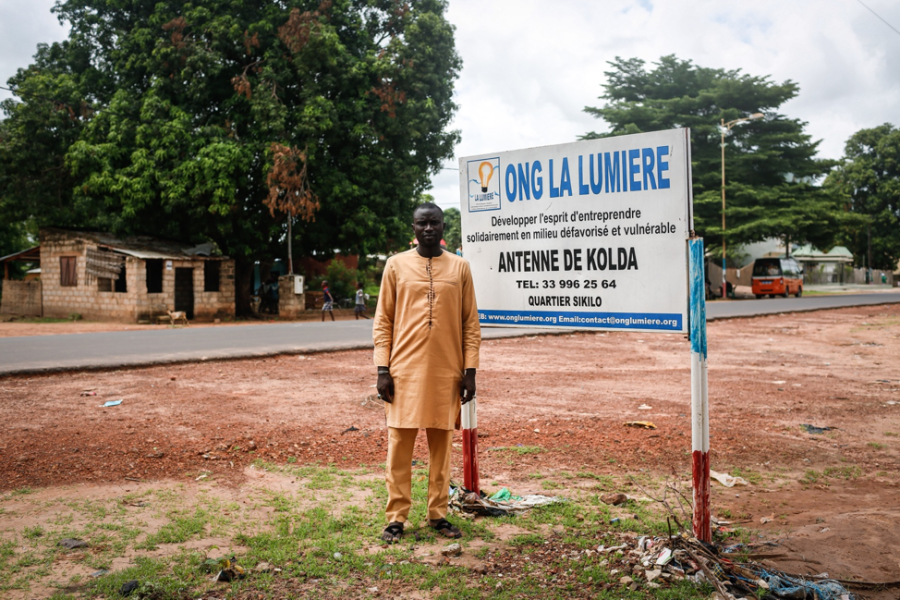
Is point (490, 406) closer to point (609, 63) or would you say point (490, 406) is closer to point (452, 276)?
point (452, 276)

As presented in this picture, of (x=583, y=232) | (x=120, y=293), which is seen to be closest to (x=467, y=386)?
(x=583, y=232)

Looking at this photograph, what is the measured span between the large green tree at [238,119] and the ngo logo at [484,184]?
1894 centimetres

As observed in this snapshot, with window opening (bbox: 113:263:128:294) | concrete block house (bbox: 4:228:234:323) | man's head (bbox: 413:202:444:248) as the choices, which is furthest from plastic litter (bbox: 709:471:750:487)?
window opening (bbox: 113:263:128:294)

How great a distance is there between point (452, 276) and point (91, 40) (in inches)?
1118

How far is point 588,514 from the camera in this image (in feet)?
13.8

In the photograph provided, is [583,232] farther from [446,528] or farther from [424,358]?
[446,528]

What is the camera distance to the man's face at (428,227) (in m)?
3.85

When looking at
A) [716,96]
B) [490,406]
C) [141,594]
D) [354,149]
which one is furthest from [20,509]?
[716,96]

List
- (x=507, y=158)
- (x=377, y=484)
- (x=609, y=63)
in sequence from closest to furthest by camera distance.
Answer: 1. (x=507, y=158)
2. (x=377, y=484)
3. (x=609, y=63)

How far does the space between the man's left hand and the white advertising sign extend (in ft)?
2.07

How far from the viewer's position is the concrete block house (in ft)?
79.0

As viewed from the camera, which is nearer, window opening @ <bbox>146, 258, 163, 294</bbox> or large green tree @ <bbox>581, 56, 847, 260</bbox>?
window opening @ <bbox>146, 258, 163, 294</bbox>

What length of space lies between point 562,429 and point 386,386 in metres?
3.20

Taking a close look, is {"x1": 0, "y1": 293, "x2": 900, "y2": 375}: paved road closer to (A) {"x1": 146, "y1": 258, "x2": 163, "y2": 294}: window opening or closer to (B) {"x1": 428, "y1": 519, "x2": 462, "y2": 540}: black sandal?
(B) {"x1": 428, "y1": 519, "x2": 462, "y2": 540}: black sandal
